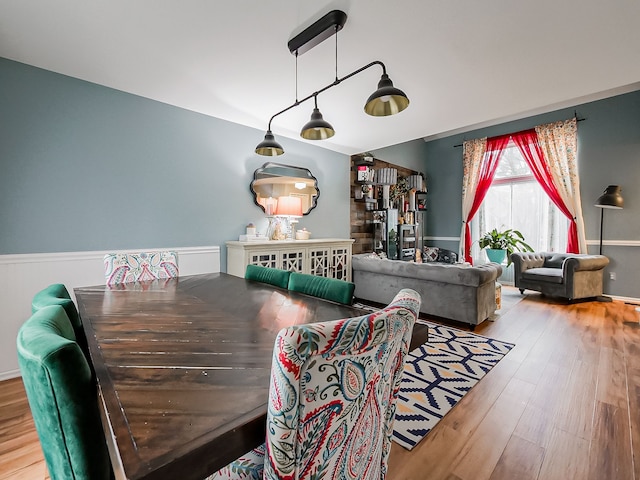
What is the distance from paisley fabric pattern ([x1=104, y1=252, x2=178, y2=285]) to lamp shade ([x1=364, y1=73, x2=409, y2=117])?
73.9 inches

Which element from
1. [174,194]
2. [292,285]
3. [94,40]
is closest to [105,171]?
[174,194]

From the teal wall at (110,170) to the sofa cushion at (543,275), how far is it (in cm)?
430

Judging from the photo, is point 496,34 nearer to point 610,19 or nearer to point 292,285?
point 610,19

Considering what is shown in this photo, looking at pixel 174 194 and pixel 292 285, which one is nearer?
pixel 292 285

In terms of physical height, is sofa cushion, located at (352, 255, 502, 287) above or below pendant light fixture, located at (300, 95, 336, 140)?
below

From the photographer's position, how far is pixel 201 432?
1.81ft

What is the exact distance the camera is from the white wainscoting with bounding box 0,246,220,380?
2.24 m

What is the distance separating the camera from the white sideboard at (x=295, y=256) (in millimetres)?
3221

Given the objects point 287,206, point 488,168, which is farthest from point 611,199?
point 287,206

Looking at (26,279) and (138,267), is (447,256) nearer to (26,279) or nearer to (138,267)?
(138,267)

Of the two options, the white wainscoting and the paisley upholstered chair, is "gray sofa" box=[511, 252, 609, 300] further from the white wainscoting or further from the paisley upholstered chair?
the white wainscoting

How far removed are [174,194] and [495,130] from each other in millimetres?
6119

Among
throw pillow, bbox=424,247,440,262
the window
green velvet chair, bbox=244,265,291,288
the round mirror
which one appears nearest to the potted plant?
the window

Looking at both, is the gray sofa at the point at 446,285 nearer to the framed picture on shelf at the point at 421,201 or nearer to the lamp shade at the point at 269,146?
the lamp shade at the point at 269,146
